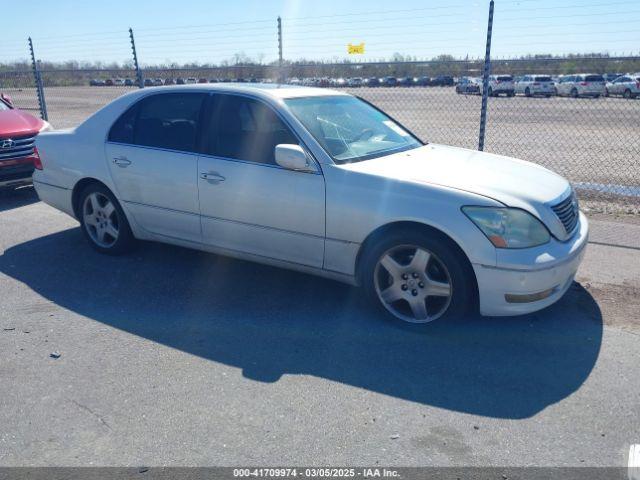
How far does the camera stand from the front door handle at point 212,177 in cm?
469

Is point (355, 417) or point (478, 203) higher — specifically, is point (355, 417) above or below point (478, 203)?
below

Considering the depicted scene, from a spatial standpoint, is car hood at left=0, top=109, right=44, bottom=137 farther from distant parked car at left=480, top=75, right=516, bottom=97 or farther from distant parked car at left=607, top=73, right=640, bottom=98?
distant parked car at left=480, top=75, right=516, bottom=97

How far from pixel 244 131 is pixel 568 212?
254 cm

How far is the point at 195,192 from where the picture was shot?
15.9ft

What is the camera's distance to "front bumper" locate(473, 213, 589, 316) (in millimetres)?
3717

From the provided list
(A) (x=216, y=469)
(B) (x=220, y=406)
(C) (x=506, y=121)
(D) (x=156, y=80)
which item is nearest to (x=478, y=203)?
(B) (x=220, y=406)

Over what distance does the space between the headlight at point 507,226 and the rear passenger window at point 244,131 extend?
151 cm

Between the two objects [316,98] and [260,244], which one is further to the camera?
[316,98]

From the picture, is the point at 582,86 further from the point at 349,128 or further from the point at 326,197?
the point at 326,197

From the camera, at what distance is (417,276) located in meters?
4.05

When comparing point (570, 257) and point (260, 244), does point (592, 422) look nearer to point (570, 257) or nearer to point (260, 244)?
point (570, 257)

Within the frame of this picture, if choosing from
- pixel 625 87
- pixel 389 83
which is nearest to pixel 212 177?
pixel 389 83

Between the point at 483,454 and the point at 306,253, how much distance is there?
2.05 metres

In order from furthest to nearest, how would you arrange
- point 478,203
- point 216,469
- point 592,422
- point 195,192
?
point 195,192 → point 478,203 → point 592,422 → point 216,469
